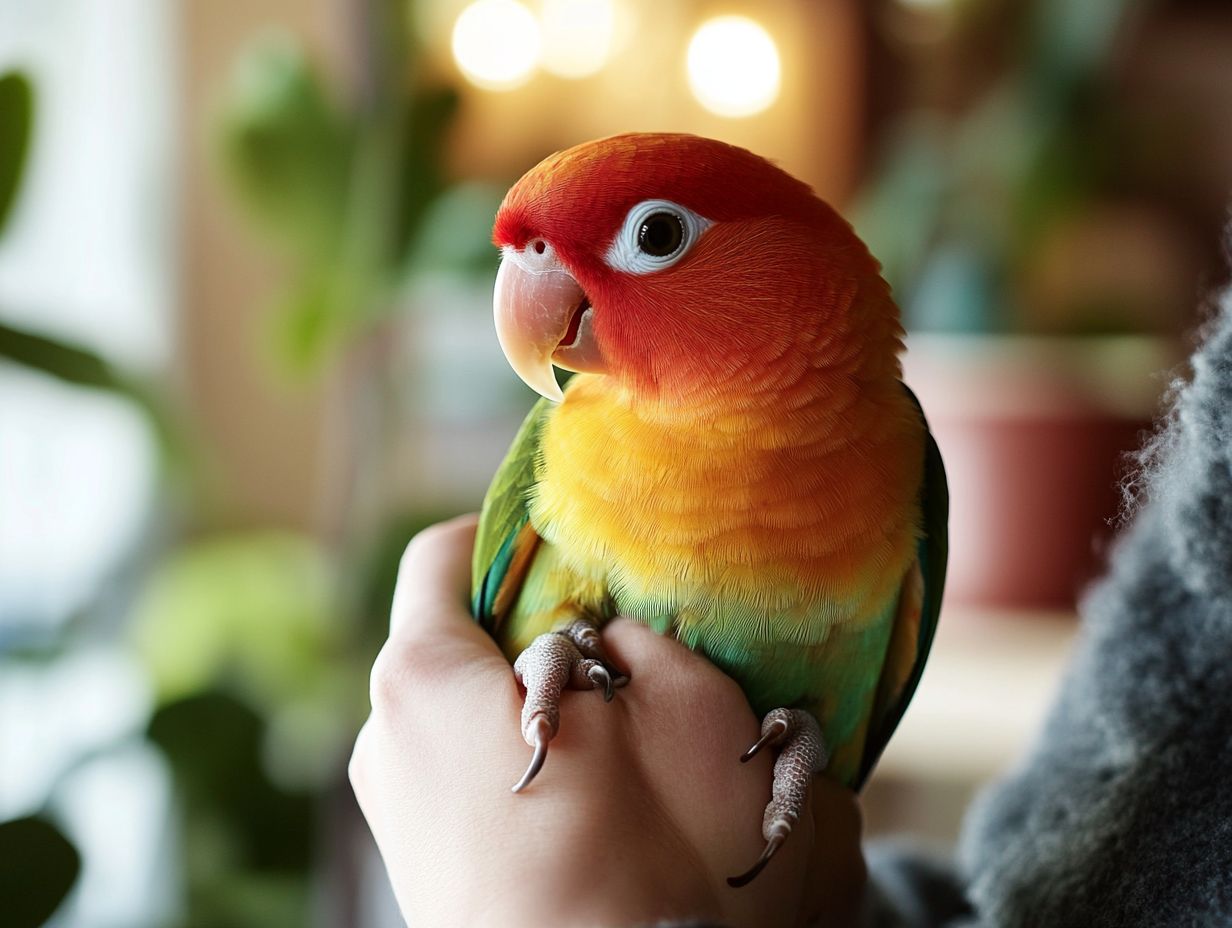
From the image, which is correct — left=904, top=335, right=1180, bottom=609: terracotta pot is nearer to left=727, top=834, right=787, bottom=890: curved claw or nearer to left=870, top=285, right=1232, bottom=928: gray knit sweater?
left=870, top=285, right=1232, bottom=928: gray knit sweater

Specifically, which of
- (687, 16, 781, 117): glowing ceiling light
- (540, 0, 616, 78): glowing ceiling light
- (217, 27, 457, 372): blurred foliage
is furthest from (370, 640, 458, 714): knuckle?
(540, 0, 616, 78): glowing ceiling light

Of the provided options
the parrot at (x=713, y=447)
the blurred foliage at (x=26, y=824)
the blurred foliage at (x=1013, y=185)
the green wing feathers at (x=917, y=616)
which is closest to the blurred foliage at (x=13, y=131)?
the blurred foliage at (x=26, y=824)

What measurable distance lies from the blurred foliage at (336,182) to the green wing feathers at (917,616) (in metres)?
0.95

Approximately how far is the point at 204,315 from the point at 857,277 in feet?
5.35

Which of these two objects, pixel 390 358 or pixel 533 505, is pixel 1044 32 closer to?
pixel 390 358

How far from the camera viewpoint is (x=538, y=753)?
1.49ft

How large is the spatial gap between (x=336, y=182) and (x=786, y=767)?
1.14m

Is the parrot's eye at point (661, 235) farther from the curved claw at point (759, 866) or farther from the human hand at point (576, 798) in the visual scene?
the curved claw at point (759, 866)

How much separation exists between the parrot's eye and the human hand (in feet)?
0.66

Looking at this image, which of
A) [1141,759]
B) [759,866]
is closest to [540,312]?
[759,866]

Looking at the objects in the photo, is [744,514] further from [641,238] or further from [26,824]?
[26,824]

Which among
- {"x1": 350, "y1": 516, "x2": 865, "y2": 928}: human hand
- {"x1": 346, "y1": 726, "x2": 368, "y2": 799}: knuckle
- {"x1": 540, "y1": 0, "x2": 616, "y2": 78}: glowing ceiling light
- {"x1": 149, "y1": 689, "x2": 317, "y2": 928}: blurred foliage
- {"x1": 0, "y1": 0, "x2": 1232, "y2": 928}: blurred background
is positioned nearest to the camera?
{"x1": 350, "y1": 516, "x2": 865, "y2": 928}: human hand

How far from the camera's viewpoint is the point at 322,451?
2.07 meters

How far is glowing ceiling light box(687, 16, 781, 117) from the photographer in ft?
5.72
